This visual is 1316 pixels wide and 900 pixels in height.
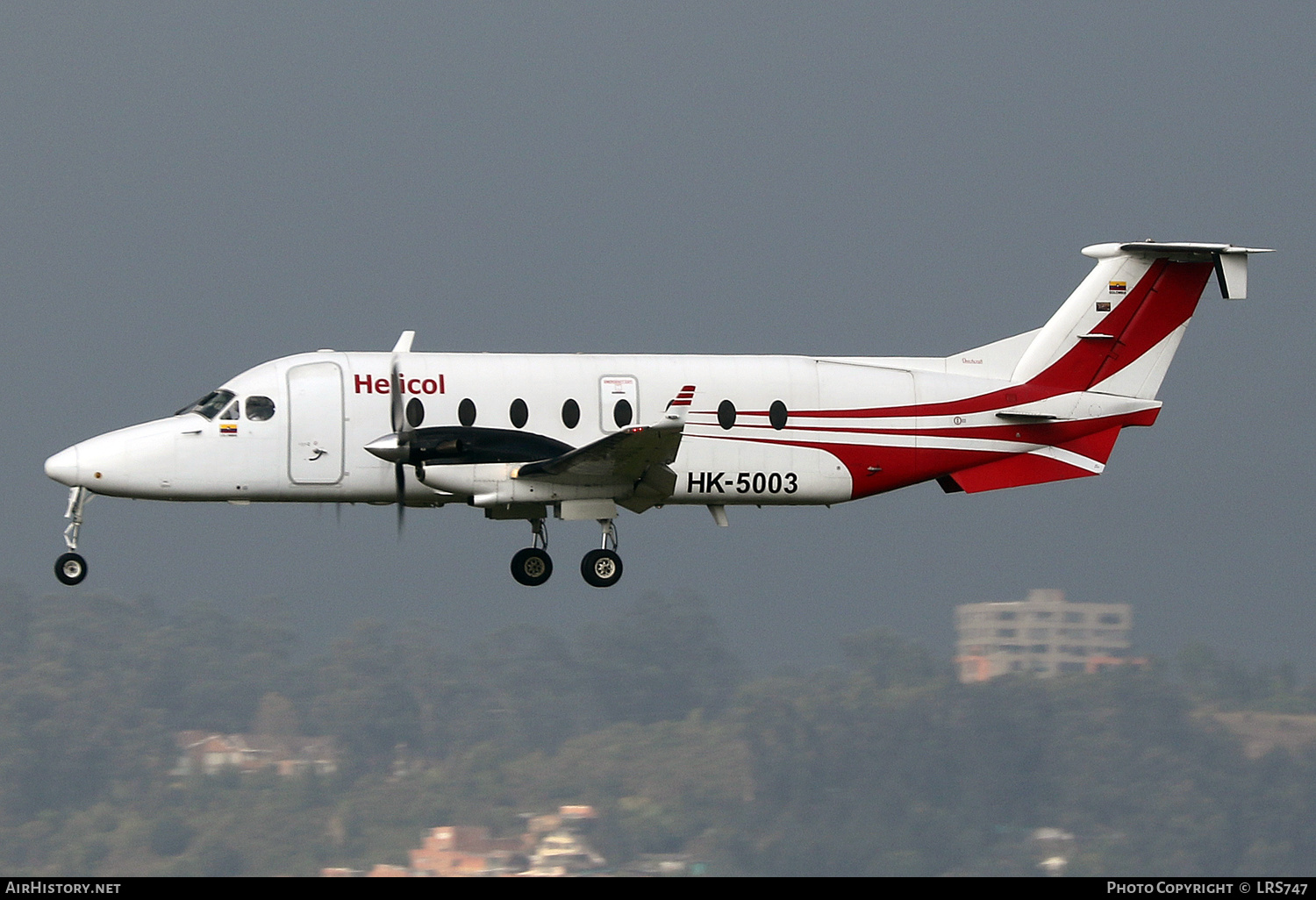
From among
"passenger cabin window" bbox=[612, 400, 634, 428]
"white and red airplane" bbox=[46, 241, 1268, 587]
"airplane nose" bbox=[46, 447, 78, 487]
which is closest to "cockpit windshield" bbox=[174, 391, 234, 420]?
"white and red airplane" bbox=[46, 241, 1268, 587]

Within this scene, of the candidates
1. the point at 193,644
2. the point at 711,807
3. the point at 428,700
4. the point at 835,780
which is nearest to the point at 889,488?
the point at 711,807

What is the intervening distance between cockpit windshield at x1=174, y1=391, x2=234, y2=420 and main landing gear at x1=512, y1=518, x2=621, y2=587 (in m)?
5.34

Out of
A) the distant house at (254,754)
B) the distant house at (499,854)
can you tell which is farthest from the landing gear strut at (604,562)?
the distant house at (254,754)

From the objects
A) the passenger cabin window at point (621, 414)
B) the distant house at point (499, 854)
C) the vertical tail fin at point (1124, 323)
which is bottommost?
the distant house at point (499, 854)

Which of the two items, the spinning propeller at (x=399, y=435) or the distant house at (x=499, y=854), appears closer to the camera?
the spinning propeller at (x=399, y=435)

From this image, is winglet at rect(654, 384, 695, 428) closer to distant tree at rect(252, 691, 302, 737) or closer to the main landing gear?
the main landing gear

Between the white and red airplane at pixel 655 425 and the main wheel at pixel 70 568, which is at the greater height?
the white and red airplane at pixel 655 425

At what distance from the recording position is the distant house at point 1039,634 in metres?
102

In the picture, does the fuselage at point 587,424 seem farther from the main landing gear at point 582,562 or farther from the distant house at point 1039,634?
the distant house at point 1039,634

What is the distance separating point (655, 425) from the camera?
26.0m

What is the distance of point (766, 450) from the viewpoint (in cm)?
2822

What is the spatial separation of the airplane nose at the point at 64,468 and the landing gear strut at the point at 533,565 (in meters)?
7.11

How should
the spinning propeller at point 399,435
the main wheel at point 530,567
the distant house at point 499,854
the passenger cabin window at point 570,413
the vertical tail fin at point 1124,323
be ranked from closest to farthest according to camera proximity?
1. the spinning propeller at point 399,435
2. the passenger cabin window at point 570,413
3. the main wheel at point 530,567
4. the vertical tail fin at point 1124,323
5. the distant house at point 499,854

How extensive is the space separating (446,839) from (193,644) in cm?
5044
